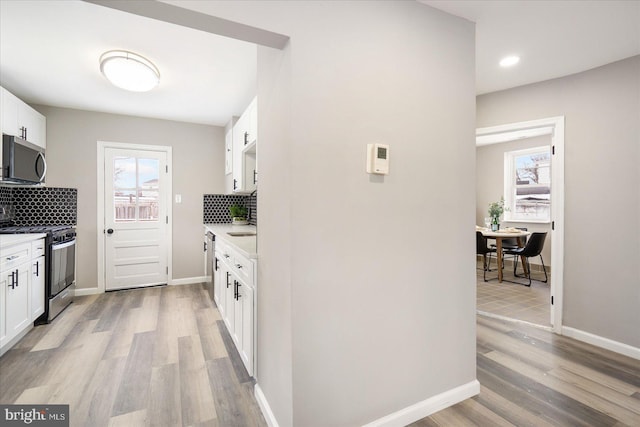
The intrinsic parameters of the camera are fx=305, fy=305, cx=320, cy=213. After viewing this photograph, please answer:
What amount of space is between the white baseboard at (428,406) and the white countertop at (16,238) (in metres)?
2.90

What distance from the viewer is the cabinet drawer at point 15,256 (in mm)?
2359

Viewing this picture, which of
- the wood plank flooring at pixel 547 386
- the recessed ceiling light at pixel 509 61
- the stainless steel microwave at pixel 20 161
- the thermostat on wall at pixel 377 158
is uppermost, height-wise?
the recessed ceiling light at pixel 509 61

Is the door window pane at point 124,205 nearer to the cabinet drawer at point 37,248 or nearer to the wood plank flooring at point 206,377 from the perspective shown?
the cabinet drawer at point 37,248

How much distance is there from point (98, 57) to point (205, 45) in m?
0.98

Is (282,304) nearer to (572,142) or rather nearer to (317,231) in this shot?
(317,231)

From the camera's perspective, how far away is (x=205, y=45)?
238 cm

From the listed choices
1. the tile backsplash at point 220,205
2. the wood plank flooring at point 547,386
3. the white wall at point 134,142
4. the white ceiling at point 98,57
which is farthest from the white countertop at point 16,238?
the wood plank flooring at point 547,386

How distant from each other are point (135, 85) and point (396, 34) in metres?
2.25

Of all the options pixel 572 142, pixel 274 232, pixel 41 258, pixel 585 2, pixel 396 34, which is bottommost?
pixel 41 258

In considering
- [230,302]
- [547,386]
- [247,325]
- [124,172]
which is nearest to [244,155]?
[230,302]

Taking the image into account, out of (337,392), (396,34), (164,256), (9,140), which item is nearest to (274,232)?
(337,392)

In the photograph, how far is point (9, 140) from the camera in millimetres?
2875

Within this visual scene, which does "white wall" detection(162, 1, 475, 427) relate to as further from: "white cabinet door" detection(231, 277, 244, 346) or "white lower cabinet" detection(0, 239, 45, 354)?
"white lower cabinet" detection(0, 239, 45, 354)

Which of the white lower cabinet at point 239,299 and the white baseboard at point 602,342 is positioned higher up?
the white lower cabinet at point 239,299
